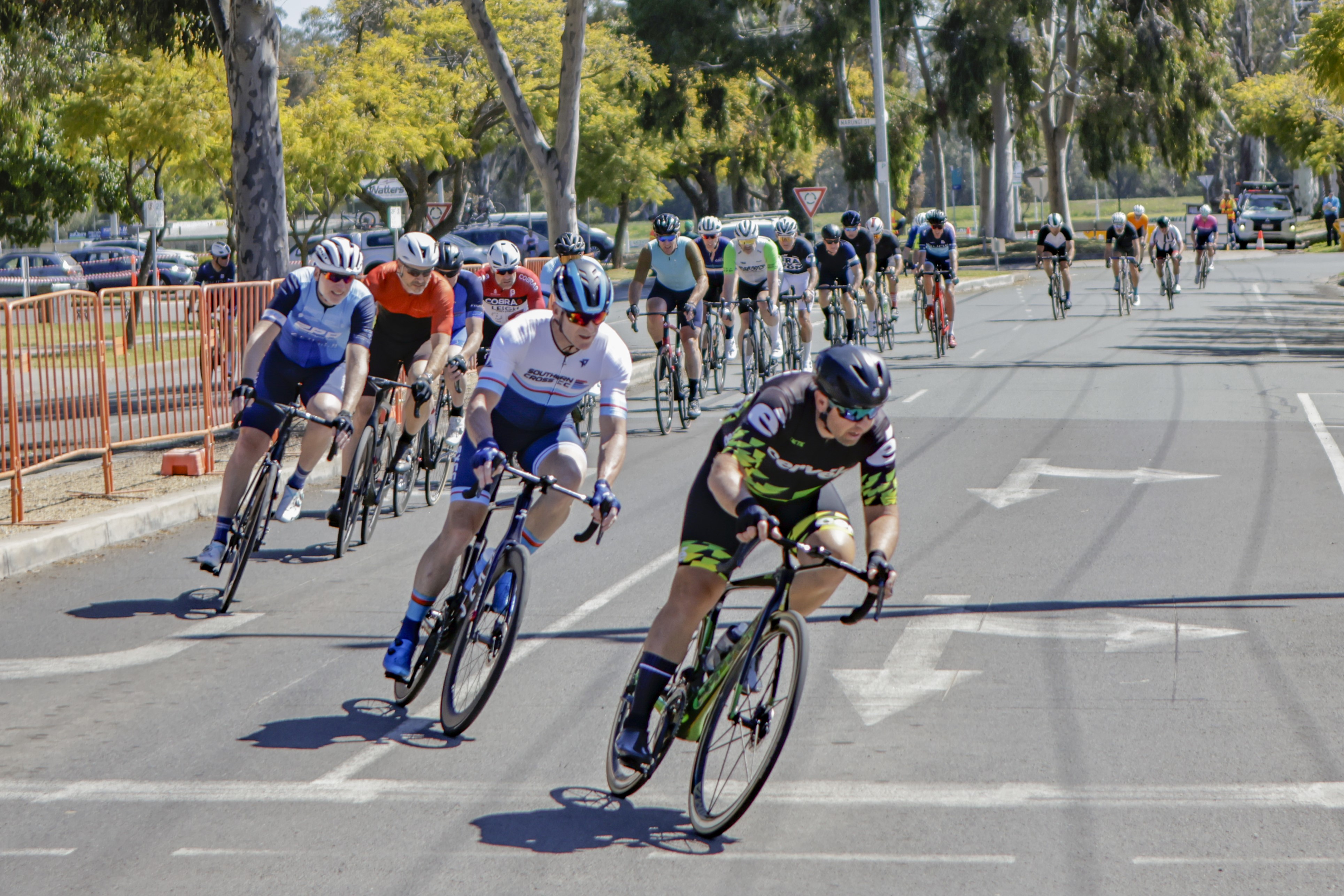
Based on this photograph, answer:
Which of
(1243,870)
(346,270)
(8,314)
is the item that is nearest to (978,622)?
(1243,870)

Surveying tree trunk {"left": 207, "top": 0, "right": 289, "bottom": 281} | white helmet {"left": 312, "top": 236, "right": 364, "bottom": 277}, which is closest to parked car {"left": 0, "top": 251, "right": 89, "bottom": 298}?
tree trunk {"left": 207, "top": 0, "right": 289, "bottom": 281}

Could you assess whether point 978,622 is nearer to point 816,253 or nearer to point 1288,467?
point 1288,467

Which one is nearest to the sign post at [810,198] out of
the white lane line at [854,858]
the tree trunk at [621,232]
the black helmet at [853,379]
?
the tree trunk at [621,232]

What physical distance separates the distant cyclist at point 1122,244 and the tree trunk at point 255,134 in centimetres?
1579

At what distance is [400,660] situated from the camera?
21.6 feet

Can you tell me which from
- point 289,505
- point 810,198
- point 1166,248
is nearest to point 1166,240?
point 1166,248

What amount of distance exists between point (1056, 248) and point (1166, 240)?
3.47m

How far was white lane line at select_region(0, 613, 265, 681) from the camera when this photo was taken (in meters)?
7.54

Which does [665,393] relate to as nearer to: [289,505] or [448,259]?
[448,259]

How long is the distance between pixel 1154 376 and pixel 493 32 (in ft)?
32.9

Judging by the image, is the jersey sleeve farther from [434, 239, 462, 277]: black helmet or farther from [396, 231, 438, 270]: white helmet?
[434, 239, 462, 277]: black helmet

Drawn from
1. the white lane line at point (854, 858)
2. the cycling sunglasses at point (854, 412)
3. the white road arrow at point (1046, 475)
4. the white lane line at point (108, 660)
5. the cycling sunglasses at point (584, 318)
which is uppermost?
the cycling sunglasses at point (584, 318)

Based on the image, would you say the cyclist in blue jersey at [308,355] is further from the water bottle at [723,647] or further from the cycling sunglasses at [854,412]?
the cycling sunglasses at [854,412]

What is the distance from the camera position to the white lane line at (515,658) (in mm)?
5941
